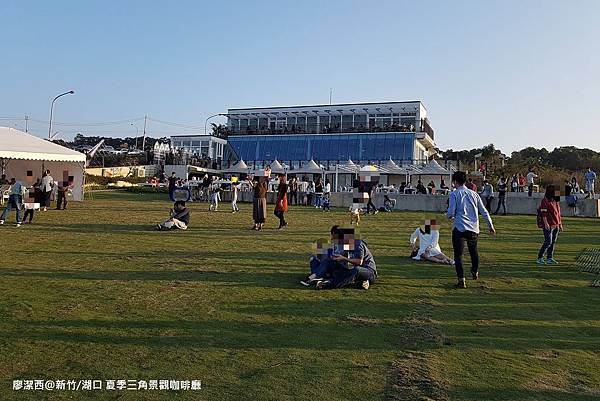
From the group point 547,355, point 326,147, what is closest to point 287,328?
point 547,355

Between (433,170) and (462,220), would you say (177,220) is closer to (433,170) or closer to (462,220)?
(462,220)

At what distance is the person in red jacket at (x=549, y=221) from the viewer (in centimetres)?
1087

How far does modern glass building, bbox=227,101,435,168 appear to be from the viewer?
5722cm

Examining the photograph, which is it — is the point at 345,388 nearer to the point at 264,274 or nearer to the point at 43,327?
the point at 43,327

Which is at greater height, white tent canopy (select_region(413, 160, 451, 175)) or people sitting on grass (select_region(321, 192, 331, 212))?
white tent canopy (select_region(413, 160, 451, 175))

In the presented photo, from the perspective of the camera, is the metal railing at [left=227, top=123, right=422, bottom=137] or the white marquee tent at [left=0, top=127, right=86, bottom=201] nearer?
the white marquee tent at [left=0, top=127, right=86, bottom=201]

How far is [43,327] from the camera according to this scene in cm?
562

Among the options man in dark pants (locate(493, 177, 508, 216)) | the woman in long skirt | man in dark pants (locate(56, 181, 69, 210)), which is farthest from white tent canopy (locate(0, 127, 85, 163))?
man in dark pants (locate(493, 177, 508, 216))

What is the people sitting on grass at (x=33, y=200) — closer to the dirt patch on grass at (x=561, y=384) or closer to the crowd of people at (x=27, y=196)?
the crowd of people at (x=27, y=196)

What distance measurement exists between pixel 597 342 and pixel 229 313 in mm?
4001

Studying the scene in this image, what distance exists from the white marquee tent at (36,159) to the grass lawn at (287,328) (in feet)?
42.0

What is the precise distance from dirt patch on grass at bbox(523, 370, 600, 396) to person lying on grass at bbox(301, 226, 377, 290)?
3.61 meters

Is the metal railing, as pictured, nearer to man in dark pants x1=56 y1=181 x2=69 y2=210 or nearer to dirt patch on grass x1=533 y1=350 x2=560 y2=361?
man in dark pants x1=56 y1=181 x2=69 y2=210

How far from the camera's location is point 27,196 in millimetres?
17953
